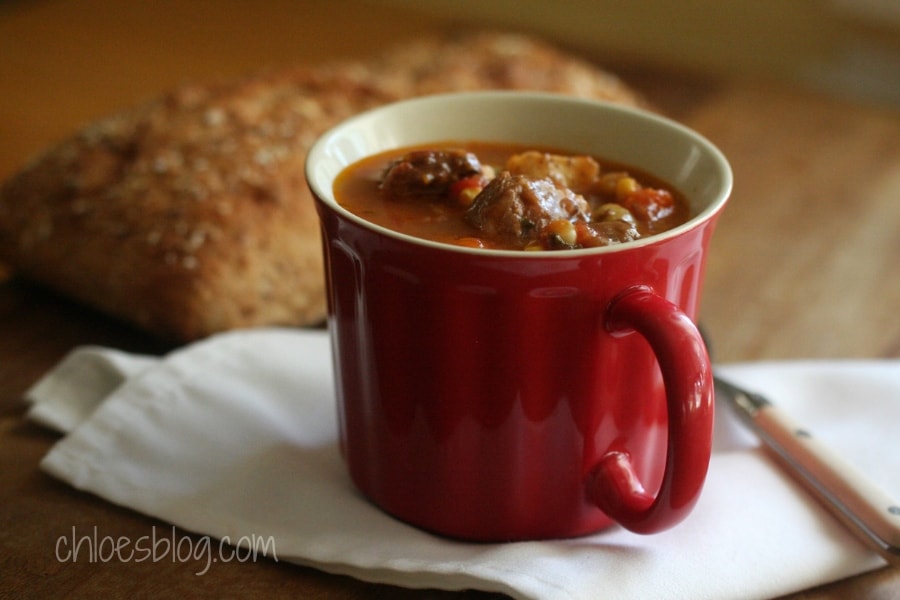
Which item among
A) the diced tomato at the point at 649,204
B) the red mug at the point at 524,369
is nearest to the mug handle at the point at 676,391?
the red mug at the point at 524,369

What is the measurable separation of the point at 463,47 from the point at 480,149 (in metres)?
0.93

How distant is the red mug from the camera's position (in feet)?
2.43

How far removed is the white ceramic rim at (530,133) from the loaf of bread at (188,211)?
37 cm

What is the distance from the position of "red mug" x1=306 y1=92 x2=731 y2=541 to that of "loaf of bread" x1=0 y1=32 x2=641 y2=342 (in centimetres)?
38

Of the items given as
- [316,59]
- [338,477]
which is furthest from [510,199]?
[316,59]

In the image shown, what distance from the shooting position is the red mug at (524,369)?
2.43 ft

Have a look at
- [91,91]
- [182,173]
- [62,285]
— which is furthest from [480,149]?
[91,91]

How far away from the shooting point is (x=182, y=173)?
1.36m

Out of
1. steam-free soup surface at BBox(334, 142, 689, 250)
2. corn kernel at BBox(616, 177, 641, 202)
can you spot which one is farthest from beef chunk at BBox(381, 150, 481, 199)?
corn kernel at BBox(616, 177, 641, 202)

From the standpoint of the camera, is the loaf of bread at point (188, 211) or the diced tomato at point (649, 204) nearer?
the diced tomato at point (649, 204)

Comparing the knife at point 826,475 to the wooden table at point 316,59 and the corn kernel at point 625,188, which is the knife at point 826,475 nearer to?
Answer: the wooden table at point 316,59

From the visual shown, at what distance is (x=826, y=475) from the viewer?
912 mm

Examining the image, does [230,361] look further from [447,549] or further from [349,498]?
[447,549]

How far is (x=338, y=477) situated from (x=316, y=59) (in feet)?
5.86
